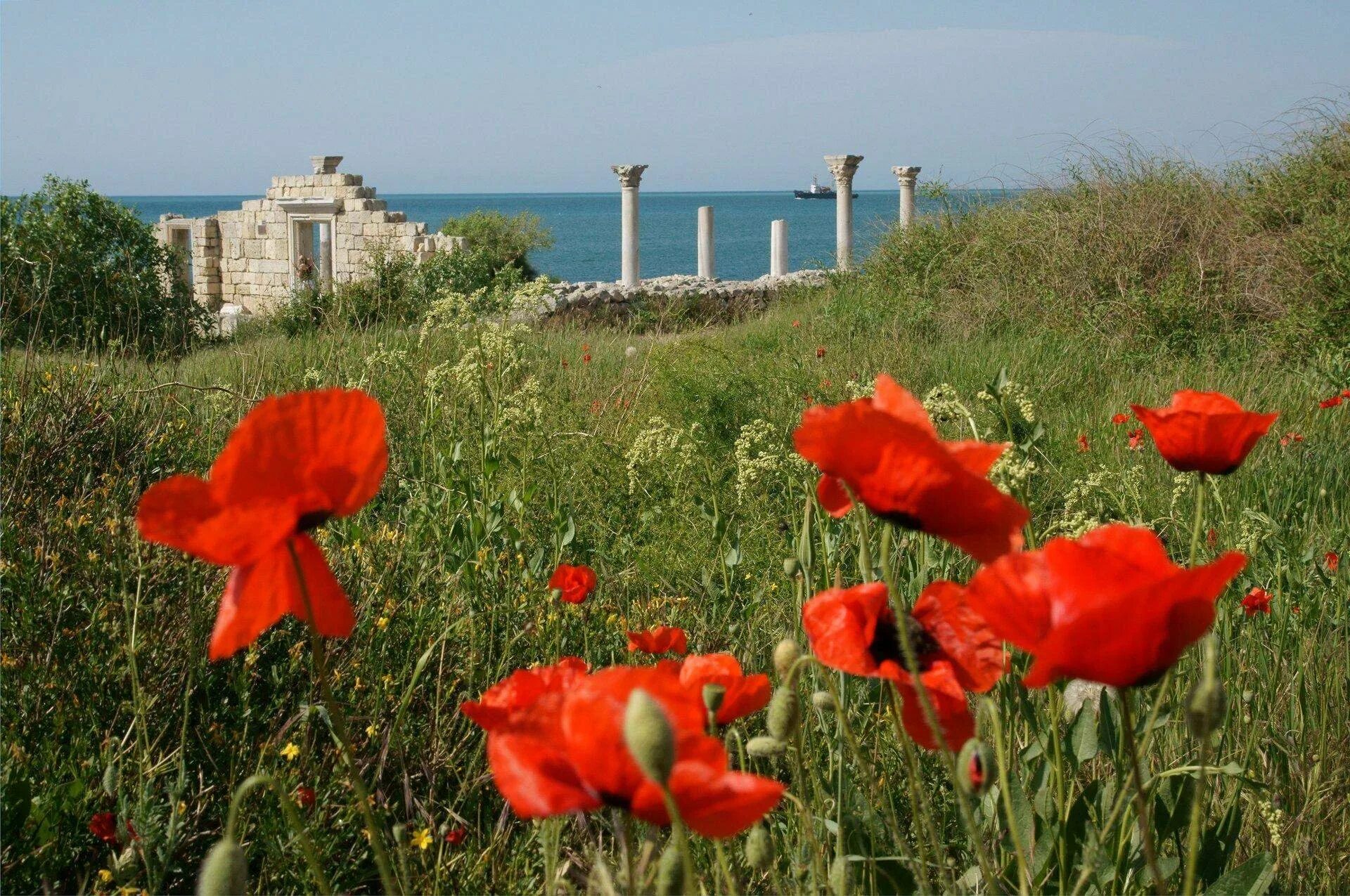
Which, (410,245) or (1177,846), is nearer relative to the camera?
(1177,846)

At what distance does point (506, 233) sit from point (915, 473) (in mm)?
28340

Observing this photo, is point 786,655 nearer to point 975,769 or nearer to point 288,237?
point 975,769

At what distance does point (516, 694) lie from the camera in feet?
2.65

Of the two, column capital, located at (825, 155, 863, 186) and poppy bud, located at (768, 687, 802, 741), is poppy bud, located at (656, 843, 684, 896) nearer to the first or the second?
poppy bud, located at (768, 687, 802, 741)

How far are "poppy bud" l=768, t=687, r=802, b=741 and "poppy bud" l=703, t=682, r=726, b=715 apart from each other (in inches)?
1.8

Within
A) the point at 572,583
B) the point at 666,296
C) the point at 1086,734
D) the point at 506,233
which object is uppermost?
the point at 506,233

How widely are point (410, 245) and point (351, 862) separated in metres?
18.8

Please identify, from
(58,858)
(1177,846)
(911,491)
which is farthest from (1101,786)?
(58,858)

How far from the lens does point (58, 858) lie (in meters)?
1.74

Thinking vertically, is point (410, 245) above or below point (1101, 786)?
above

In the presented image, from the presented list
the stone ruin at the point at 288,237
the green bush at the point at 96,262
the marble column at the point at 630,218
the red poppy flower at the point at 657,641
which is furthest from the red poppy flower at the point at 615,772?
the stone ruin at the point at 288,237

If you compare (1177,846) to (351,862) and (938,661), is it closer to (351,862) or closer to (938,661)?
(938,661)

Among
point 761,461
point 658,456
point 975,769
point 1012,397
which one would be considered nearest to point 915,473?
point 975,769

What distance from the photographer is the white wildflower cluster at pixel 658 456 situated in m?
2.95
